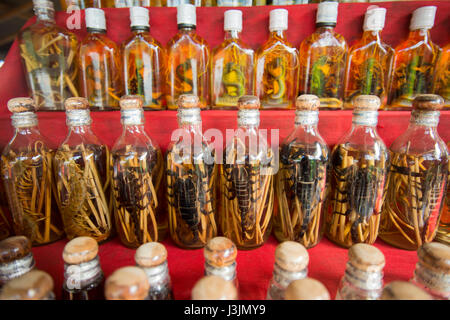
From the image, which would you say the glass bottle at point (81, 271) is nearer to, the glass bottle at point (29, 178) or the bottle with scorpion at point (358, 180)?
the glass bottle at point (29, 178)

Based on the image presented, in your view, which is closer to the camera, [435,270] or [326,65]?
[435,270]

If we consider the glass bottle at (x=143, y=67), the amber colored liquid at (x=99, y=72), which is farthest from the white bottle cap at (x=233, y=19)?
the amber colored liquid at (x=99, y=72)

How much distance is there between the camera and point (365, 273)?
30 centimetres

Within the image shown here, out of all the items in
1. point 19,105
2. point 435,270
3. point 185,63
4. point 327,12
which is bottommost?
point 435,270

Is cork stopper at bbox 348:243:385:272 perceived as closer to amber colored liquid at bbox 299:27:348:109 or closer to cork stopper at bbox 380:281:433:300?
cork stopper at bbox 380:281:433:300

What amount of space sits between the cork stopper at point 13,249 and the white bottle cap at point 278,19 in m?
0.60

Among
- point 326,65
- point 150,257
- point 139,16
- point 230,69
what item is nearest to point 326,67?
point 326,65

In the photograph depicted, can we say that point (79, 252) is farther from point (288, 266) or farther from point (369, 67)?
point (369, 67)

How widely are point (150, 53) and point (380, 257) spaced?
1.89ft

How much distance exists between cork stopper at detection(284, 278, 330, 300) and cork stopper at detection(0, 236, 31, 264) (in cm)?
35

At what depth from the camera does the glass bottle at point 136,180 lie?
18.3 inches

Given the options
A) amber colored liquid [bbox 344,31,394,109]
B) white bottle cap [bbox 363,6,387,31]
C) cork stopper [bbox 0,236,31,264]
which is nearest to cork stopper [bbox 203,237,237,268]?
cork stopper [bbox 0,236,31,264]

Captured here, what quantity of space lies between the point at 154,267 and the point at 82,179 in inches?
10.6

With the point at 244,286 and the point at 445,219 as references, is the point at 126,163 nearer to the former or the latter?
the point at 244,286
